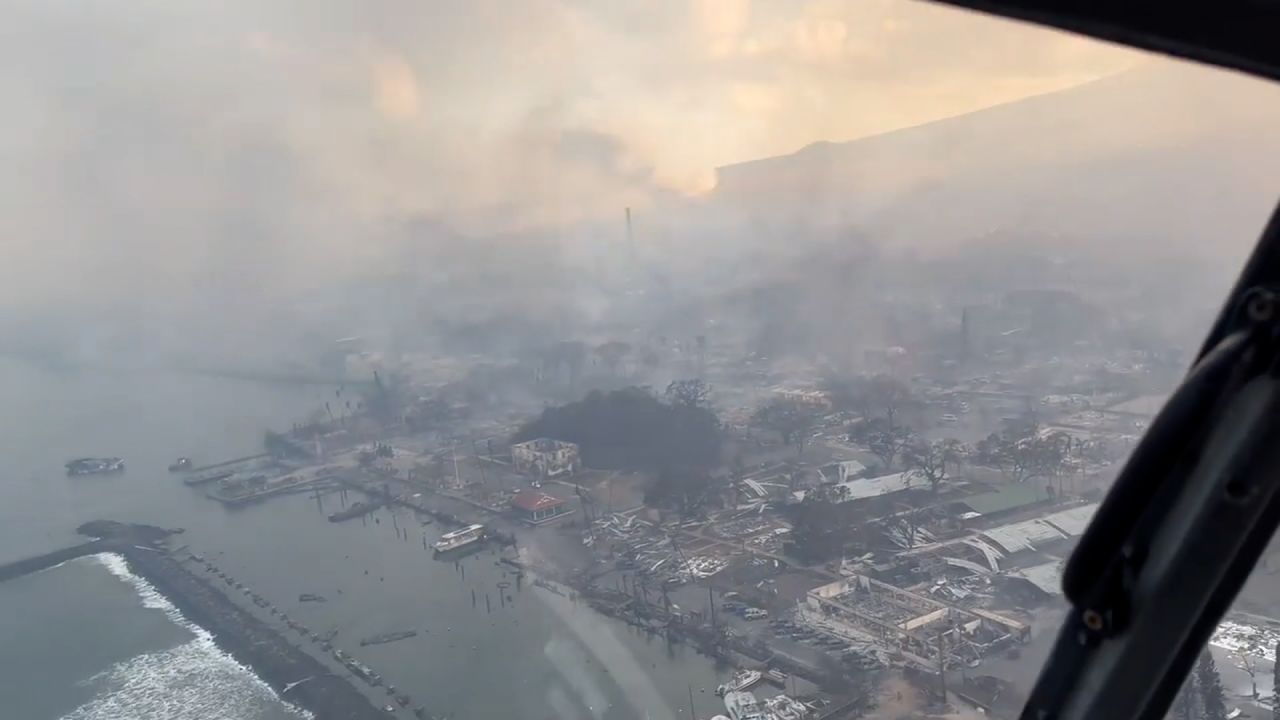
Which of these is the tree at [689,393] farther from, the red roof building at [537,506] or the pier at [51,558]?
the pier at [51,558]

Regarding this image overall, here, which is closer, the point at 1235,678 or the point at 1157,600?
the point at 1157,600

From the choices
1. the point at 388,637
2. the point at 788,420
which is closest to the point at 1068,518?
the point at 788,420

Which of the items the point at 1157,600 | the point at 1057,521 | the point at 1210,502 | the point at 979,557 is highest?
the point at 1210,502

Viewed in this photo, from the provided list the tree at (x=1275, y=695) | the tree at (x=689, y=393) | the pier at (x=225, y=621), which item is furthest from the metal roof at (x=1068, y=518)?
the pier at (x=225, y=621)

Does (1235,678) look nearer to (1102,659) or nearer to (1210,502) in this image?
(1102,659)

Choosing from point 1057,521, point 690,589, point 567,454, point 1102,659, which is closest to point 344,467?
point 567,454

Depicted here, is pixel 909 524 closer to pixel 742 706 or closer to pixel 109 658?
pixel 742 706

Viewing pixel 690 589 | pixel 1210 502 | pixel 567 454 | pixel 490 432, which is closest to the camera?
pixel 1210 502
